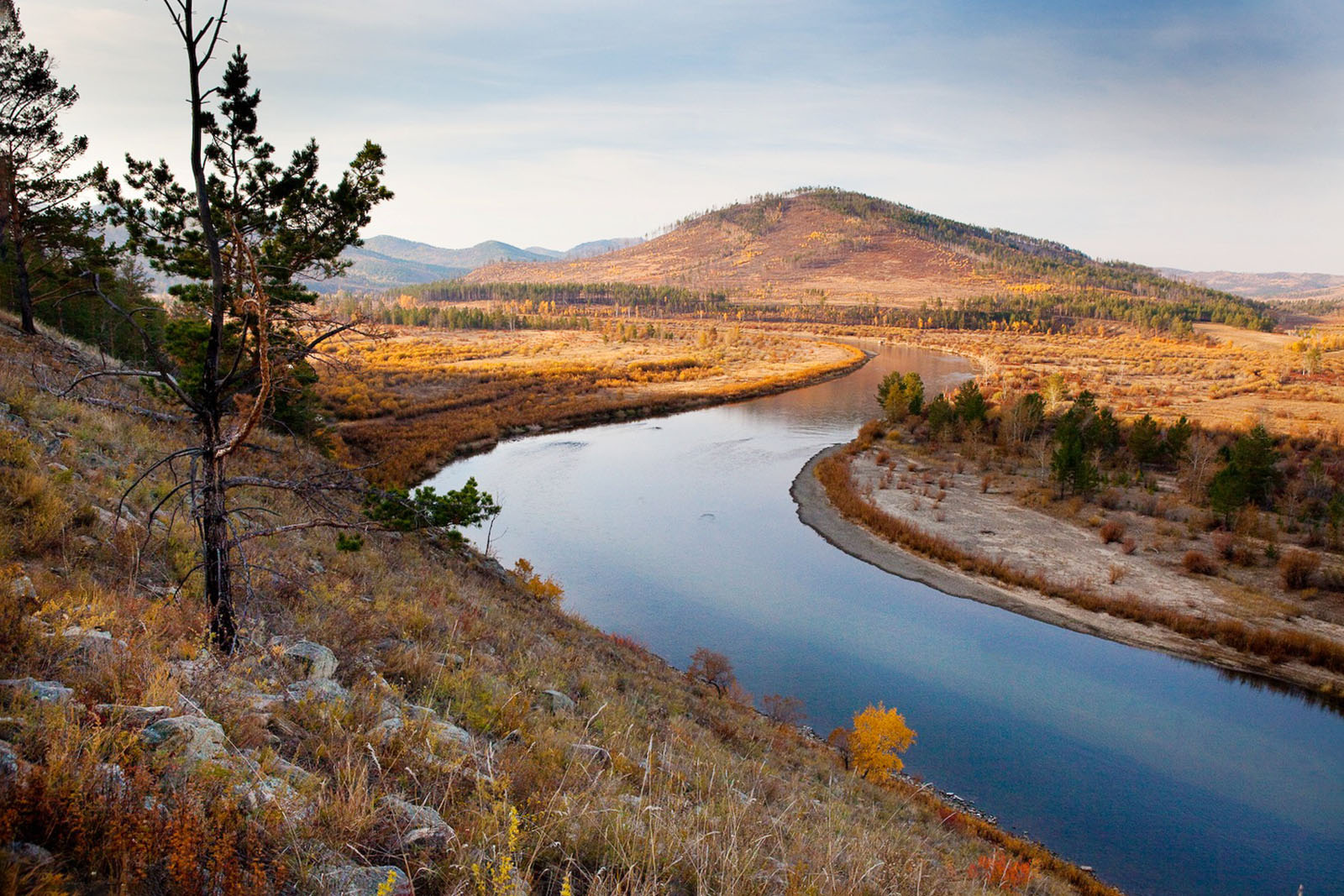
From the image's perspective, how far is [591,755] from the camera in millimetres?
4934

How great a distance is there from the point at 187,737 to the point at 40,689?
0.65 m

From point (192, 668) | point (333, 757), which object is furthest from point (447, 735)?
point (192, 668)

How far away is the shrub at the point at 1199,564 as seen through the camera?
2216cm

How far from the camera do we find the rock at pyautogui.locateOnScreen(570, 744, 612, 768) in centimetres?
460

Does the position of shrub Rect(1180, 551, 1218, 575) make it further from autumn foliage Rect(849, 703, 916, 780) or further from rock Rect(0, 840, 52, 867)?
rock Rect(0, 840, 52, 867)

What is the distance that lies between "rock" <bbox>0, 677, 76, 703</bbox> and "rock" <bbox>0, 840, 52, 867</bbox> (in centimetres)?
105

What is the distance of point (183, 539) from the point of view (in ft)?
22.0

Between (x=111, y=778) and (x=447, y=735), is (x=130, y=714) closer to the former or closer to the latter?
(x=111, y=778)

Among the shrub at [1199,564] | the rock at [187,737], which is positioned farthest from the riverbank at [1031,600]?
the rock at [187,737]

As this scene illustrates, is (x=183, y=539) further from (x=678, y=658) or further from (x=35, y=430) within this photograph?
(x=678, y=658)

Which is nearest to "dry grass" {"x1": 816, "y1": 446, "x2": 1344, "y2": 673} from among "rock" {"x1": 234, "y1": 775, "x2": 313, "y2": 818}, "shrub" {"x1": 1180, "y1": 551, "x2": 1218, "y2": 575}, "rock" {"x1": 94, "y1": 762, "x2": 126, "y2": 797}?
"shrub" {"x1": 1180, "y1": 551, "x2": 1218, "y2": 575}

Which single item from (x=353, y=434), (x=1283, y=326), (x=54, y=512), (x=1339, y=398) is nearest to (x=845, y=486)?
(x=353, y=434)

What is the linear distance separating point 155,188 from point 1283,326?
7781 inches

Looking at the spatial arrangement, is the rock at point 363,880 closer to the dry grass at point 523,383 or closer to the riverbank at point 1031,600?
the dry grass at point 523,383
